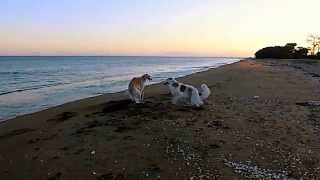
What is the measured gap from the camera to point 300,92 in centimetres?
1809

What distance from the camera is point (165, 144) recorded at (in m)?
8.42

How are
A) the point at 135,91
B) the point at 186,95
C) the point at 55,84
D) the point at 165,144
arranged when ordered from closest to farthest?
the point at 165,144, the point at 186,95, the point at 135,91, the point at 55,84

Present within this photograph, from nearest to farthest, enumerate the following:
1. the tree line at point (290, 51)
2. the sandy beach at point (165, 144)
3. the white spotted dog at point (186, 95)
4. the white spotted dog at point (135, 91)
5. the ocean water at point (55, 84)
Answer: the sandy beach at point (165, 144), the white spotted dog at point (186, 95), the white spotted dog at point (135, 91), the ocean water at point (55, 84), the tree line at point (290, 51)

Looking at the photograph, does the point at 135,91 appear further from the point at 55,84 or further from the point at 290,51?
the point at 290,51

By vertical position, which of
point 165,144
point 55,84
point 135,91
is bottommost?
point 55,84

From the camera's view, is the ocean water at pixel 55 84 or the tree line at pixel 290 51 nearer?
the ocean water at pixel 55 84

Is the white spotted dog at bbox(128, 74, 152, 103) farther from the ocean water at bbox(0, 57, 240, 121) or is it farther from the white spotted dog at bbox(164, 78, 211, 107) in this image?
the ocean water at bbox(0, 57, 240, 121)

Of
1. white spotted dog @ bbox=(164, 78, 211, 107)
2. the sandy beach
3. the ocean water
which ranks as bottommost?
the ocean water

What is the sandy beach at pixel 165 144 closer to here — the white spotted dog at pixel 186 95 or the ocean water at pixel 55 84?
the white spotted dog at pixel 186 95

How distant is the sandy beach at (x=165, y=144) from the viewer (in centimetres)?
696

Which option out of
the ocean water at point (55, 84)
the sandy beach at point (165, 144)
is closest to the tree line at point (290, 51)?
the ocean water at point (55, 84)

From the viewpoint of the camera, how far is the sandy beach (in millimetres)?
6965

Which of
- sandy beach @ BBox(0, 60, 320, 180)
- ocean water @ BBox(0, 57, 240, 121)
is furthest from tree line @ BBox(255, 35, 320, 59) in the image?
sandy beach @ BBox(0, 60, 320, 180)

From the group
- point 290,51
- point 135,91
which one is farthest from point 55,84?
point 290,51
